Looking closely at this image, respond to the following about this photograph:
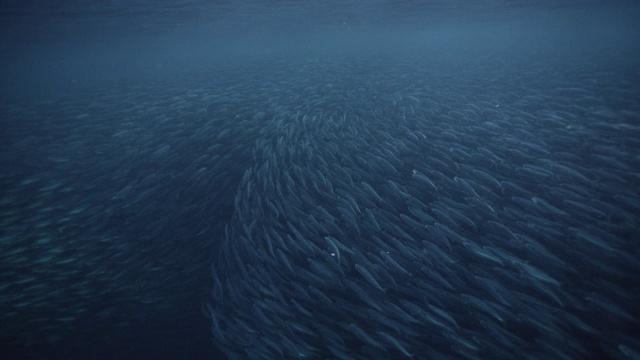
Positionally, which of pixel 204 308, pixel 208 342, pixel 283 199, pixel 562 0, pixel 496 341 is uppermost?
pixel 562 0

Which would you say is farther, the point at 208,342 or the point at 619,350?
the point at 208,342

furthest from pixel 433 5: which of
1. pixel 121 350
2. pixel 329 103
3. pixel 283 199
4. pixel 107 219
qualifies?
pixel 121 350

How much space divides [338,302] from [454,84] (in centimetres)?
1534

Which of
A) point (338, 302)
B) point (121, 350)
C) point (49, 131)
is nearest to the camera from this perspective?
point (338, 302)

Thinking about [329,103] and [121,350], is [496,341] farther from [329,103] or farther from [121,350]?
[329,103]

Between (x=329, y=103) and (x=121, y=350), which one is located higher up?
(x=329, y=103)

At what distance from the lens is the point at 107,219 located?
6785mm

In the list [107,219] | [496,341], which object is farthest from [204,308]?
[496,341]

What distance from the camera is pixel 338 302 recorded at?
4.09 m

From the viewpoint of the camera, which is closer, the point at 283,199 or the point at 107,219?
the point at 283,199

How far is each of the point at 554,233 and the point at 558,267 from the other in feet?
2.24

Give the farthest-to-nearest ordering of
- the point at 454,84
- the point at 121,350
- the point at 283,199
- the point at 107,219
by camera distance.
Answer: the point at 454,84 → the point at 107,219 → the point at 283,199 → the point at 121,350

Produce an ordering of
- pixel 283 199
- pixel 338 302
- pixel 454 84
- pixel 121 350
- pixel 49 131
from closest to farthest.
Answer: pixel 338 302
pixel 121 350
pixel 283 199
pixel 49 131
pixel 454 84

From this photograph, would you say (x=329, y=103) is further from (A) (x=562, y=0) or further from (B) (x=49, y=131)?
(A) (x=562, y=0)
